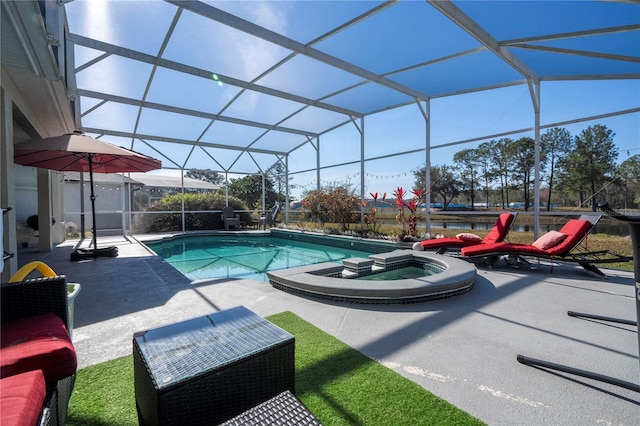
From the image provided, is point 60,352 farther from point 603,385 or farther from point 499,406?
point 603,385

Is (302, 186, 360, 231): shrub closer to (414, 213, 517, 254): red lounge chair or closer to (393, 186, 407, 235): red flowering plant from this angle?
(393, 186, 407, 235): red flowering plant

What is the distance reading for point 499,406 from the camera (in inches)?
71.2

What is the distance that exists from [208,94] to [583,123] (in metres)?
8.64

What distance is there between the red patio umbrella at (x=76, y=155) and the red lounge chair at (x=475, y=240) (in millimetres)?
6242

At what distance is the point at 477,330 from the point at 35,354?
3.25 m

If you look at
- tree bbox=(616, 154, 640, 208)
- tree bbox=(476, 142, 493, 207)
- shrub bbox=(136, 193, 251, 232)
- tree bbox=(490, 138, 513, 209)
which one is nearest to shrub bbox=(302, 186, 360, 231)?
tree bbox=(476, 142, 493, 207)

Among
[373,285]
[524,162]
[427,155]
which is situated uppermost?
[427,155]

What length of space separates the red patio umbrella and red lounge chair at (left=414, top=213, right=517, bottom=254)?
20.5 feet

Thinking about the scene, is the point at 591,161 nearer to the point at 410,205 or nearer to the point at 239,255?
the point at 410,205

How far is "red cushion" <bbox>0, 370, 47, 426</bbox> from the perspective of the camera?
1043mm

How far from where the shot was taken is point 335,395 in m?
1.90

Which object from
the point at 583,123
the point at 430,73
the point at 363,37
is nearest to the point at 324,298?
the point at 363,37

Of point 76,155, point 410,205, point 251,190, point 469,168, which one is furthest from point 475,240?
point 251,190

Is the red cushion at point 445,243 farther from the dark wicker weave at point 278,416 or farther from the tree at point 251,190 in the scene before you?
the tree at point 251,190
